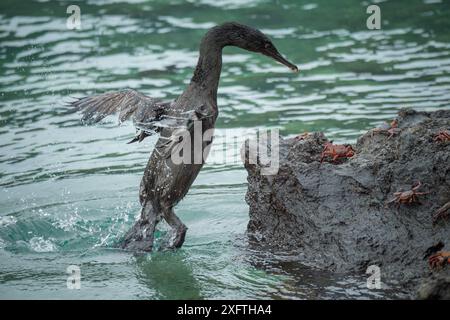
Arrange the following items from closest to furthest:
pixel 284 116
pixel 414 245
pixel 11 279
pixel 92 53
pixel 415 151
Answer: pixel 414 245
pixel 415 151
pixel 11 279
pixel 284 116
pixel 92 53

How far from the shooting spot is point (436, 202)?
20.3 feet

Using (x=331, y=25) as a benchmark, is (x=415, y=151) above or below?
below

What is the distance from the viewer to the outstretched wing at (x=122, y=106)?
7277 mm

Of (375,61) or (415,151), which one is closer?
(415,151)

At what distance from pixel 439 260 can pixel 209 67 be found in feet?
8.95

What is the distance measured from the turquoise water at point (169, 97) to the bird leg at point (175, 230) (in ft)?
0.32

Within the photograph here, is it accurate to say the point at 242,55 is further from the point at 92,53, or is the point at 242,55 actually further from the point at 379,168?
the point at 379,168

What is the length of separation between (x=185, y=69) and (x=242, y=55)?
1361 mm

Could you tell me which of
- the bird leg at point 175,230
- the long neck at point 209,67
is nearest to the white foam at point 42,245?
the bird leg at point 175,230

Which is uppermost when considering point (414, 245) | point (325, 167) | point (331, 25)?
point (331, 25)

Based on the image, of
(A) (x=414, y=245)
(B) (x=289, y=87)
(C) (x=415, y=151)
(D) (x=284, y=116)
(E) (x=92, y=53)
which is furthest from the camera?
(E) (x=92, y=53)

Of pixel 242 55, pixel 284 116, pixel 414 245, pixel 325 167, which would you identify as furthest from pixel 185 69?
pixel 414 245

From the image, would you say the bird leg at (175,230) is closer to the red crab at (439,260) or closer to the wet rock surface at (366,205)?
the wet rock surface at (366,205)
